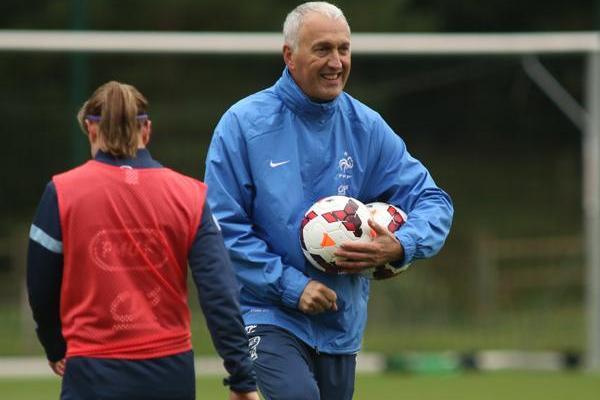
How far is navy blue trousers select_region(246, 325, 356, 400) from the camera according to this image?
5664 millimetres

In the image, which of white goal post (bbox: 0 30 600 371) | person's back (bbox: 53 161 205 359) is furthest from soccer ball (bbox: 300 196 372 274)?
white goal post (bbox: 0 30 600 371)

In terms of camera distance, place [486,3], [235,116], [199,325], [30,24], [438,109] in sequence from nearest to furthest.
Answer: [235,116]
[199,325]
[438,109]
[30,24]
[486,3]

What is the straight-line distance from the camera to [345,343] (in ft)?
19.6

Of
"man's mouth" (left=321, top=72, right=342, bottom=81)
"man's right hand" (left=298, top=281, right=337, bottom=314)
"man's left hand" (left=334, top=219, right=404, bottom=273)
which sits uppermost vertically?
"man's mouth" (left=321, top=72, right=342, bottom=81)

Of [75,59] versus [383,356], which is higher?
[75,59]

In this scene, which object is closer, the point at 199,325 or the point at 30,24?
the point at 199,325

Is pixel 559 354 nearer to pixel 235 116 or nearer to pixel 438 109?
pixel 438 109

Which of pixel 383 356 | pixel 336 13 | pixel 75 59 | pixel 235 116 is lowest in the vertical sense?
pixel 383 356

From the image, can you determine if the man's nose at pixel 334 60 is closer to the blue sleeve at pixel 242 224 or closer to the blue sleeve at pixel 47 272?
the blue sleeve at pixel 242 224

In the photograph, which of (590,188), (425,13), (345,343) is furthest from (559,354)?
(345,343)

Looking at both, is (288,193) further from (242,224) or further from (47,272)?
(47,272)

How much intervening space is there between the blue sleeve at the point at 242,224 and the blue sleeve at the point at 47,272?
44.9 inches

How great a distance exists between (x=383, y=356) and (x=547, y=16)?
5181 millimetres

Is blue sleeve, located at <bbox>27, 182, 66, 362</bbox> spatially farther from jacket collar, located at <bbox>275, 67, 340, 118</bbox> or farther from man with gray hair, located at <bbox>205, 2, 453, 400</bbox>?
jacket collar, located at <bbox>275, 67, 340, 118</bbox>
